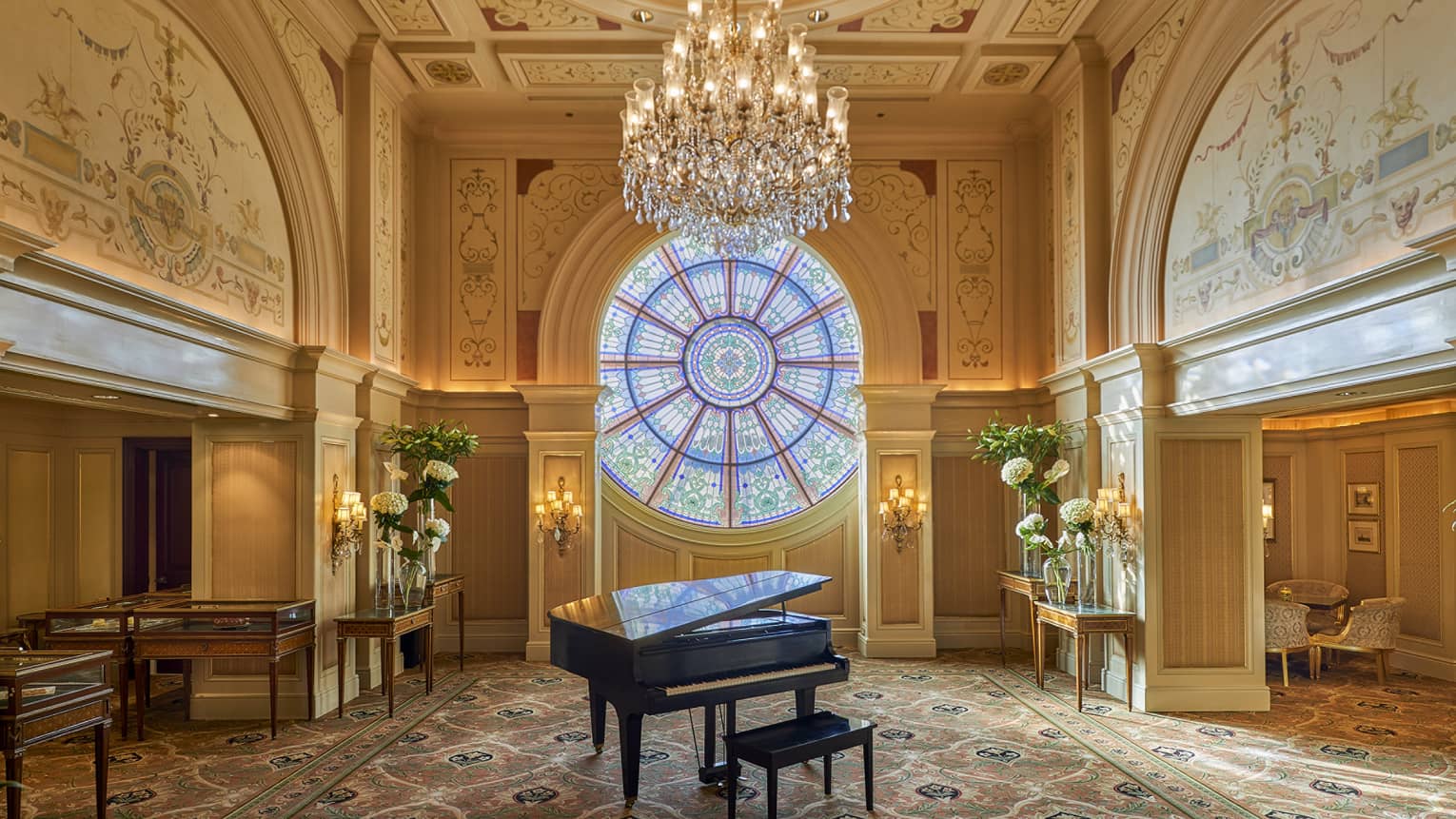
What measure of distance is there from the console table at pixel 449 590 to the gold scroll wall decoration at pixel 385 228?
2.10m

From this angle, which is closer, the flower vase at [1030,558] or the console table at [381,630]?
the console table at [381,630]

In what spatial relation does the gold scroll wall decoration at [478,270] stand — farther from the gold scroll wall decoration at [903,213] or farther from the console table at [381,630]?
the gold scroll wall decoration at [903,213]

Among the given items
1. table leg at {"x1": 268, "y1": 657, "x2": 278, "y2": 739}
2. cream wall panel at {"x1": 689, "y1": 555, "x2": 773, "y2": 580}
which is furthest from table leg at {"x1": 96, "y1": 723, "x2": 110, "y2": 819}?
cream wall panel at {"x1": 689, "y1": 555, "x2": 773, "y2": 580}

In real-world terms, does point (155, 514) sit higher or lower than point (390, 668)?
higher

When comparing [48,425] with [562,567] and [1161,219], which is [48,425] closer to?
[562,567]

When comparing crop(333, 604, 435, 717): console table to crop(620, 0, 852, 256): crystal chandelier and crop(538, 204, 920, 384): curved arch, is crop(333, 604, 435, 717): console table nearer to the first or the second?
crop(538, 204, 920, 384): curved arch

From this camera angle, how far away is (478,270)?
34.5 ft

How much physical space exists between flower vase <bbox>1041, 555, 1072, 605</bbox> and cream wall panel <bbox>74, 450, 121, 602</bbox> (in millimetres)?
8795

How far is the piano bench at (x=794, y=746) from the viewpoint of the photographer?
4.89 meters

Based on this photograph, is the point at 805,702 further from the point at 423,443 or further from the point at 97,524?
the point at 97,524

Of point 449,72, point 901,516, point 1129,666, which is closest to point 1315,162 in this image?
point 1129,666

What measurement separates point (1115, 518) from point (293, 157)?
22.8 ft

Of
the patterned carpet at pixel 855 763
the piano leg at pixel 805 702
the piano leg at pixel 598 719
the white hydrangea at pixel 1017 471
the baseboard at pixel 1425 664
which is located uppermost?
the white hydrangea at pixel 1017 471

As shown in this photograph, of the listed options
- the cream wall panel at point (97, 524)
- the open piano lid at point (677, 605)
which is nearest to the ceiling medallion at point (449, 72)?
the cream wall panel at point (97, 524)
